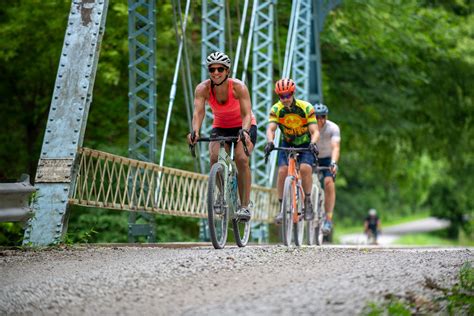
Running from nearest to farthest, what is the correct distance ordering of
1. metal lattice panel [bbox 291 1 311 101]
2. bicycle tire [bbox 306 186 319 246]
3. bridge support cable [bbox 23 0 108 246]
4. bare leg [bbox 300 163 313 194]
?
bridge support cable [bbox 23 0 108 246] → bare leg [bbox 300 163 313 194] → bicycle tire [bbox 306 186 319 246] → metal lattice panel [bbox 291 1 311 101]

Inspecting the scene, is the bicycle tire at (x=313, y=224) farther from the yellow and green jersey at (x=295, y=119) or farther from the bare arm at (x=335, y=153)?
the yellow and green jersey at (x=295, y=119)

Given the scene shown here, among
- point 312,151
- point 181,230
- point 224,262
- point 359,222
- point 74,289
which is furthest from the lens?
point 359,222

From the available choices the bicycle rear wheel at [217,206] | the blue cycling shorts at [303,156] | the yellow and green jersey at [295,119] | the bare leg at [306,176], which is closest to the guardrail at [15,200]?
the bicycle rear wheel at [217,206]

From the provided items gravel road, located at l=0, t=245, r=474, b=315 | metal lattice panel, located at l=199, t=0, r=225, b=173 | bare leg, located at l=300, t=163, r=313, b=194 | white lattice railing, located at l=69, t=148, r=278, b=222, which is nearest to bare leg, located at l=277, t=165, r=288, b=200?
bare leg, located at l=300, t=163, r=313, b=194

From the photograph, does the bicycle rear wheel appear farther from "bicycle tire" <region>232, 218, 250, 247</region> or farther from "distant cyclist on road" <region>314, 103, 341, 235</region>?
"distant cyclist on road" <region>314, 103, 341, 235</region>

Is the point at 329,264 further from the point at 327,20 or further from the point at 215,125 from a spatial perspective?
the point at 327,20

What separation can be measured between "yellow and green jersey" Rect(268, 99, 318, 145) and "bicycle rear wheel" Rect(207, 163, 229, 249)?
2.03m

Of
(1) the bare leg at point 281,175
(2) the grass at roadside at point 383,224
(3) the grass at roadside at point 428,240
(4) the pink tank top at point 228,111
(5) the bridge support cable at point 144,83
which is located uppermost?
(2) the grass at roadside at point 383,224

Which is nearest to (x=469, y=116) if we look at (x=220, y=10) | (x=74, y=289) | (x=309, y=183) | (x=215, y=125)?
(x=220, y=10)

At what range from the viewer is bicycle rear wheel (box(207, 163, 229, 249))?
10.9m

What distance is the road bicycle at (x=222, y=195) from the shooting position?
1088 centimetres

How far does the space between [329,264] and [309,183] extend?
4.63 meters

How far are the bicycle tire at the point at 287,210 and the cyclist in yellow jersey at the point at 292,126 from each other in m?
0.08

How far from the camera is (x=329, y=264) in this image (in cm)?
932
